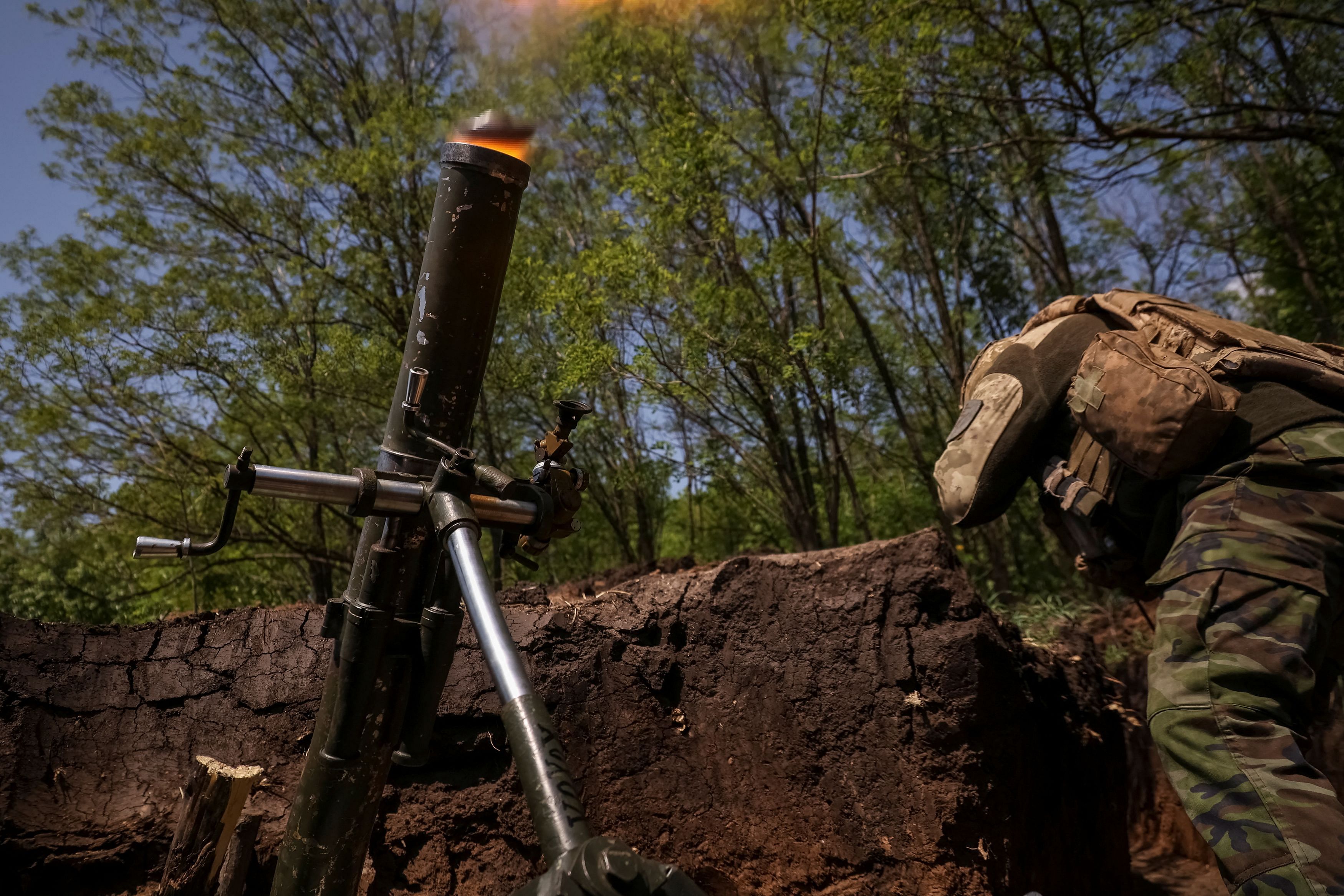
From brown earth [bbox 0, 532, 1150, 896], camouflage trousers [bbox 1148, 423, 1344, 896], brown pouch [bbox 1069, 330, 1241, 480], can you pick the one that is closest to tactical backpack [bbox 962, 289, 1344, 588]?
brown pouch [bbox 1069, 330, 1241, 480]

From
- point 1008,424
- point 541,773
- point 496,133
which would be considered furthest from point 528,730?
point 1008,424

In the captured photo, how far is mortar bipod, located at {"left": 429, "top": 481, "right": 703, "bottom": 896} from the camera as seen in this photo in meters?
0.80

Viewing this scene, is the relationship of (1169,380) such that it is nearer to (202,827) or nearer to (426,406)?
(426,406)

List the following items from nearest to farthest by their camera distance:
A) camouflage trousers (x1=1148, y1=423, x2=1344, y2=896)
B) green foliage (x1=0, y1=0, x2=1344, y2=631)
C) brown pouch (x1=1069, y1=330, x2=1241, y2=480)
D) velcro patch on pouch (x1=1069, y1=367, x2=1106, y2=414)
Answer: camouflage trousers (x1=1148, y1=423, x2=1344, y2=896), brown pouch (x1=1069, y1=330, x2=1241, y2=480), velcro patch on pouch (x1=1069, y1=367, x2=1106, y2=414), green foliage (x1=0, y1=0, x2=1344, y2=631)

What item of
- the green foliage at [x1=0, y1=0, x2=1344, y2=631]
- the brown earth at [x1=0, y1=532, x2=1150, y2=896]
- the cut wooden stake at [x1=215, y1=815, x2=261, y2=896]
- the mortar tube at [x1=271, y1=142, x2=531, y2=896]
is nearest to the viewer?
the mortar tube at [x1=271, y1=142, x2=531, y2=896]

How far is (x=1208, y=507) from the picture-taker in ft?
6.70

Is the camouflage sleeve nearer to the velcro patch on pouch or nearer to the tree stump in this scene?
the velcro patch on pouch

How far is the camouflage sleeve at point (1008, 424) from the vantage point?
2.45m

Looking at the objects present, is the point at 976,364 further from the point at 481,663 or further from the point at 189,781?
the point at 189,781

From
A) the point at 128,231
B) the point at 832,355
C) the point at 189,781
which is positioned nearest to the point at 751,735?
the point at 189,781

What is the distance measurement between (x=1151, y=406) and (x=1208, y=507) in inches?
11.4

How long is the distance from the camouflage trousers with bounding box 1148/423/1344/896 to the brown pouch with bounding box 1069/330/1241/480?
13cm

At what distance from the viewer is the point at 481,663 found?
3.17m

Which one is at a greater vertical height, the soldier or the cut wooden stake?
the soldier
